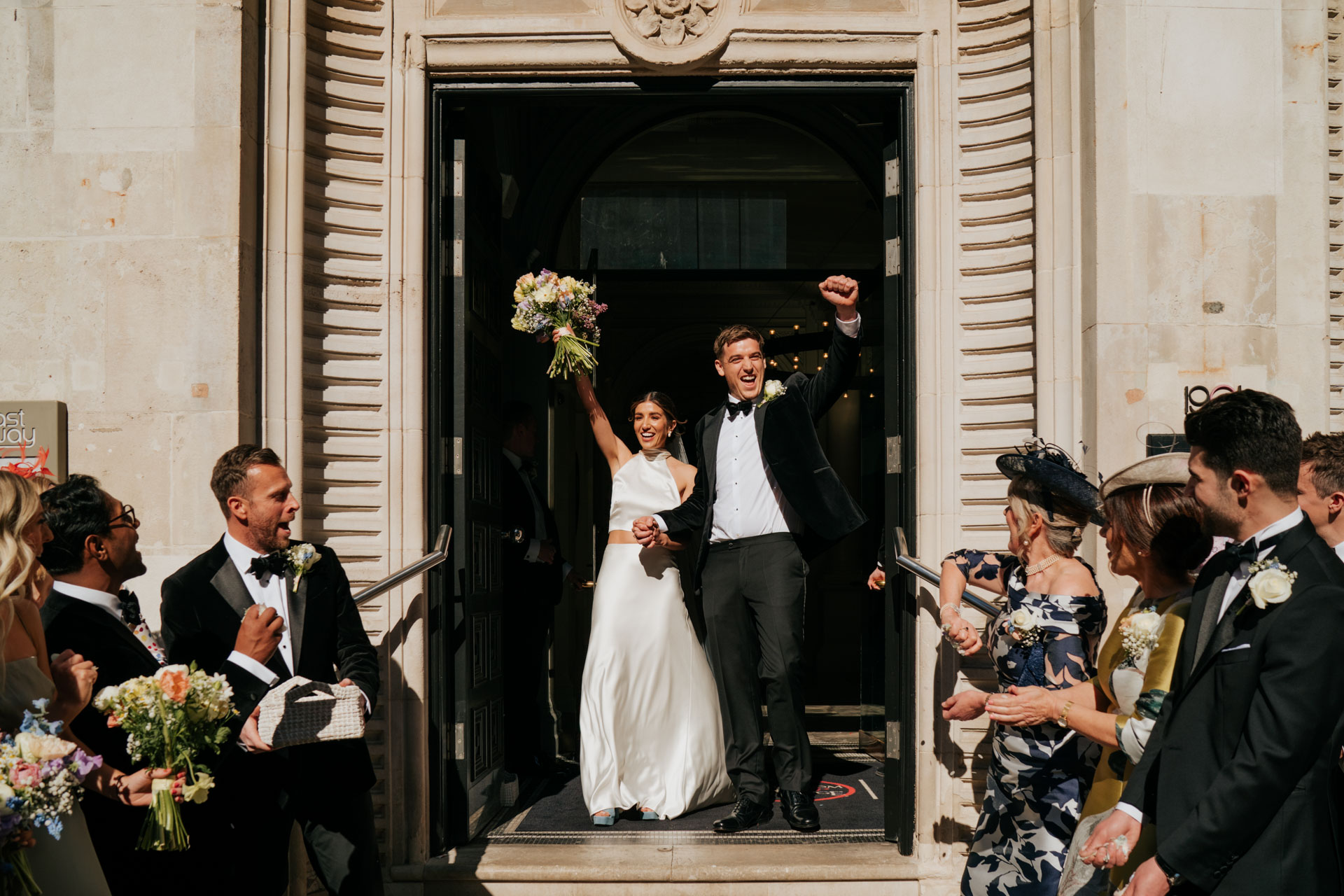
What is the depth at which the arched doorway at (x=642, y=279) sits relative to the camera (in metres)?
5.46

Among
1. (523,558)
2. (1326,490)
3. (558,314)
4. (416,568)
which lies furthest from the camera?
(523,558)

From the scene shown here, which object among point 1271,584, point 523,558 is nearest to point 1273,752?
point 1271,584

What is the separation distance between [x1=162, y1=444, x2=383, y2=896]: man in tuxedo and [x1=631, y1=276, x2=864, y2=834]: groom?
205 cm

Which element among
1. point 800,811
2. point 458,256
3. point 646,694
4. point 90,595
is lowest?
point 800,811

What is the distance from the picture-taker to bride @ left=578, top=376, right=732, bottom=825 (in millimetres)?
5875

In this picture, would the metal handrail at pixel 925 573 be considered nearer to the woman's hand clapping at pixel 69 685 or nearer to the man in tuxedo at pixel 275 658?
the man in tuxedo at pixel 275 658

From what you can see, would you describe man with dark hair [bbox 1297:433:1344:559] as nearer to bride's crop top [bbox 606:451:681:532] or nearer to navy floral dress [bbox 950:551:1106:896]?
navy floral dress [bbox 950:551:1106:896]

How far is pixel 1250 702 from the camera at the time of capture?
8.02ft

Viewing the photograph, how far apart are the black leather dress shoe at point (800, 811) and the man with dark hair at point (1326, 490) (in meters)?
2.76

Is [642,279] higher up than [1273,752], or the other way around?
[642,279]

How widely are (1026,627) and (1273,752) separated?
1194 millimetres

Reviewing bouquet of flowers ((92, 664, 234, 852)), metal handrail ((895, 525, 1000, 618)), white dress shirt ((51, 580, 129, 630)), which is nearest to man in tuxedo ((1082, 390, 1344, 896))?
metal handrail ((895, 525, 1000, 618))

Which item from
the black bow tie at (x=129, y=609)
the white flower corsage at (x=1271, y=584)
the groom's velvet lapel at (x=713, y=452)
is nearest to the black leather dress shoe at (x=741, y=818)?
the groom's velvet lapel at (x=713, y=452)

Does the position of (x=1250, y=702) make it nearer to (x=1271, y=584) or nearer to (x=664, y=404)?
(x=1271, y=584)
